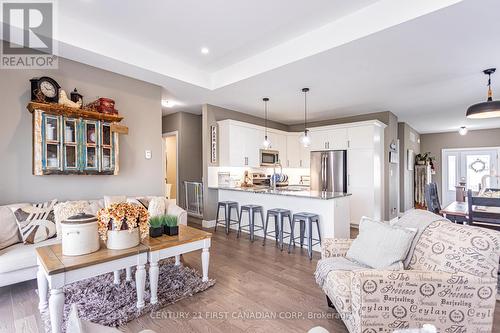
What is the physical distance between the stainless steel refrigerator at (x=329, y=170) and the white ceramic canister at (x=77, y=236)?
5208 millimetres

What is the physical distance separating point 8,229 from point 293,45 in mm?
3869

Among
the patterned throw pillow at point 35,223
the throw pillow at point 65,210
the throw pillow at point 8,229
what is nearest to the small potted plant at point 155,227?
the throw pillow at point 65,210

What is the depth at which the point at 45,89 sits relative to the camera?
3.03 metres

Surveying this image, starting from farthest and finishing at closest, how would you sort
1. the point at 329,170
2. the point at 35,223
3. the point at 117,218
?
the point at 329,170
the point at 35,223
the point at 117,218

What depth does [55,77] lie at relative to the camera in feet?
10.6

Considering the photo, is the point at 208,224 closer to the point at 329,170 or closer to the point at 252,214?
the point at 252,214

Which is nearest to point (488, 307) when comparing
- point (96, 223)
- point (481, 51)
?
point (96, 223)

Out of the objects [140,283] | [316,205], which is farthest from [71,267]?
[316,205]

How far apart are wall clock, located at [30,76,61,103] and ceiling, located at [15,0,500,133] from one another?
16.7 inches

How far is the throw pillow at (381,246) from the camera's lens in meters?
1.87

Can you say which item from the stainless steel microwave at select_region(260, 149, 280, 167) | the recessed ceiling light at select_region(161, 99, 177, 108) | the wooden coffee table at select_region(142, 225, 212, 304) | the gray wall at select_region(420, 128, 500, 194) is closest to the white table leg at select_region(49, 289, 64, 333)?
the wooden coffee table at select_region(142, 225, 212, 304)

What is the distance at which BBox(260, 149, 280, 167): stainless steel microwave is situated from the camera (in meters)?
6.32

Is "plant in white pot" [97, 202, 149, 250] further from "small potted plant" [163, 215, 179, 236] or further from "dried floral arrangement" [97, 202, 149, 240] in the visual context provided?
"small potted plant" [163, 215, 179, 236]

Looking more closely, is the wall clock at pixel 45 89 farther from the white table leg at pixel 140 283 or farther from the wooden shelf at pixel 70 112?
the white table leg at pixel 140 283
